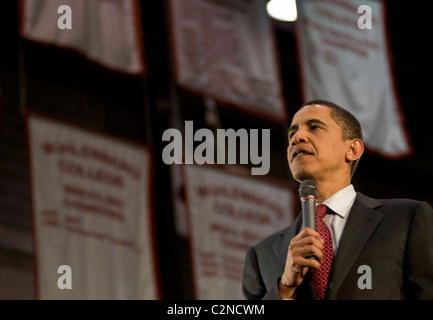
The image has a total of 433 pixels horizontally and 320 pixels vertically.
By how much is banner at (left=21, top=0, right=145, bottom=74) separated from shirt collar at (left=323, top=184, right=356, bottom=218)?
397cm

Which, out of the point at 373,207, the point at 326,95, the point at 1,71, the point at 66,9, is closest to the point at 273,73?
the point at 326,95

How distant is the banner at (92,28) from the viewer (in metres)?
6.55

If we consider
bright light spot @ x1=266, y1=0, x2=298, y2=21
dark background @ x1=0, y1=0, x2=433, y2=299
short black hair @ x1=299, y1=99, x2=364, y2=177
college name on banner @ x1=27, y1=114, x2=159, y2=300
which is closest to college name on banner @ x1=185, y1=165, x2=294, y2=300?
college name on banner @ x1=27, y1=114, x2=159, y2=300

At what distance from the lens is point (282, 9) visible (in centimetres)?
801

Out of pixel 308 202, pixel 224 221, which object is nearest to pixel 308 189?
pixel 308 202

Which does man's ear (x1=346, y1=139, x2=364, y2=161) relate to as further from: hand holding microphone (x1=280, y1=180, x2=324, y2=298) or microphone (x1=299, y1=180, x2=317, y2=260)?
hand holding microphone (x1=280, y1=180, x2=324, y2=298)

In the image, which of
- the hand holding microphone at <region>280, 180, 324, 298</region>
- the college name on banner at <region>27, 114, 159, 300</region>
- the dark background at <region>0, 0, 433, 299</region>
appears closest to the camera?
the hand holding microphone at <region>280, 180, 324, 298</region>

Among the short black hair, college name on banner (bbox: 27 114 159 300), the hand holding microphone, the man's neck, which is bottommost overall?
the hand holding microphone

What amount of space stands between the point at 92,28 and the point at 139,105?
8.36 ft

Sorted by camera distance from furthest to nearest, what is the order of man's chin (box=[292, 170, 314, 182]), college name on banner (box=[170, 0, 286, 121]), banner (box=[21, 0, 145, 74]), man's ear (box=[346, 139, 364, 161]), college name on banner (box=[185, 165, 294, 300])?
college name on banner (box=[170, 0, 286, 121]), college name on banner (box=[185, 165, 294, 300]), banner (box=[21, 0, 145, 74]), man's ear (box=[346, 139, 364, 161]), man's chin (box=[292, 170, 314, 182])

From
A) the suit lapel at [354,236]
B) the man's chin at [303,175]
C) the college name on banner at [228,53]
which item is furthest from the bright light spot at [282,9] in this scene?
the suit lapel at [354,236]

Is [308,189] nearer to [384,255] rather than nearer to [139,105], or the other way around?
[384,255]

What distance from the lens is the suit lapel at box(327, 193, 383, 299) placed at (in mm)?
2781
